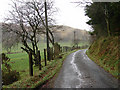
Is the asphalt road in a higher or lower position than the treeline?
lower

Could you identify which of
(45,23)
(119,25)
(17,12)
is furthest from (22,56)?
(119,25)

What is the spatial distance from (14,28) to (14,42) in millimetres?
1383

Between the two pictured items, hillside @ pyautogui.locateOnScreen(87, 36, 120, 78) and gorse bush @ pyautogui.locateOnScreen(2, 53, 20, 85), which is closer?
gorse bush @ pyautogui.locateOnScreen(2, 53, 20, 85)

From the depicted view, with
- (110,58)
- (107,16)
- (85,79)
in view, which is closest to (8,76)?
(85,79)

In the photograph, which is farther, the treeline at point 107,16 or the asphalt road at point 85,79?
the treeline at point 107,16

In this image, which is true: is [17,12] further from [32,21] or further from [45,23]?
[45,23]

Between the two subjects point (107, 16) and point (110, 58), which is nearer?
point (110, 58)

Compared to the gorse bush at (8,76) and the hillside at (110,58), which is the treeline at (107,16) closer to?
the hillside at (110,58)

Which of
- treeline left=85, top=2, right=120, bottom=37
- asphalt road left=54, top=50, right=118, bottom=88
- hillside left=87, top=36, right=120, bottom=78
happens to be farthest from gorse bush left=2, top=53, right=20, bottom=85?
treeline left=85, top=2, right=120, bottom=37

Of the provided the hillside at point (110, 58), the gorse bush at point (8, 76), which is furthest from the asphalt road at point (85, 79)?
the gorse bush at point (8, 76)

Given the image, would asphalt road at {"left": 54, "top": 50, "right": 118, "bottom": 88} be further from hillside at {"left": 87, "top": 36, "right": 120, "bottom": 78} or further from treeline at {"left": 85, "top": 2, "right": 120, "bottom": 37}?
treeline at {"left": 85, "top": 2, "right": 120, "bottom": 37}

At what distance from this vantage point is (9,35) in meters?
10.6

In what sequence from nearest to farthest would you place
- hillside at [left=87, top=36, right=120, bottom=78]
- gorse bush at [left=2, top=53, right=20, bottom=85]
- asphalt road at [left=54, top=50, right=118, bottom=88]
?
asphalt road at [left=54, top=50, right=118, bottom=88], gorse bush at [left=2, top=53, right=20, bottom=85], hillside at [left=87, top=36, right=120, bottom=78]

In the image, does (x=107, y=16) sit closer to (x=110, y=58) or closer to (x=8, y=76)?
(x=110, y=58)
